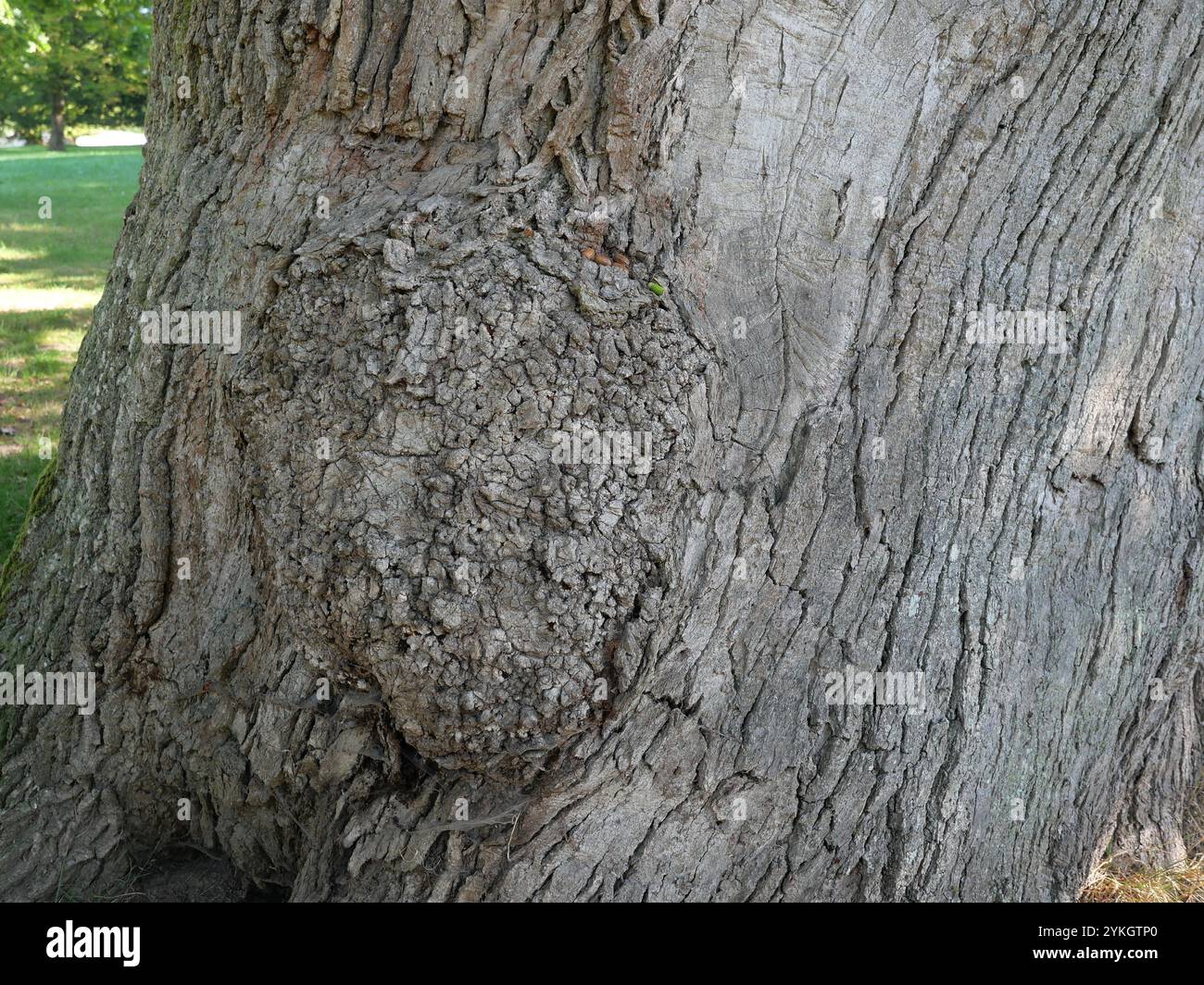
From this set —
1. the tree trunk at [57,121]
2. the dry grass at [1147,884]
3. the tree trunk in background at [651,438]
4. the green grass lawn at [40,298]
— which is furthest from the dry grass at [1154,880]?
the tree trunk at [57,121]

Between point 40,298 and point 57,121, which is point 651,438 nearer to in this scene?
point 40,298

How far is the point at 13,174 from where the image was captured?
22.6 metres

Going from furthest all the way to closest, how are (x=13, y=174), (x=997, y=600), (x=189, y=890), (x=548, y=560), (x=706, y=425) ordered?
(x=13, y=174), (x=189, y=890), (x=997, y=600), (x=706, y=425), (x=548, y=560)

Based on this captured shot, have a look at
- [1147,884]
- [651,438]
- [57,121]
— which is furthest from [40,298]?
[57,121]

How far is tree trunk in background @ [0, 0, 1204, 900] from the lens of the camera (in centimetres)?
248

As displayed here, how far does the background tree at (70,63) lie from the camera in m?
13.7

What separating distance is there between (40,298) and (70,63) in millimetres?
24131

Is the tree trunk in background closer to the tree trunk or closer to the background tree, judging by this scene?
the background tree

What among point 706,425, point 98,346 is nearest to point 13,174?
point 98,346

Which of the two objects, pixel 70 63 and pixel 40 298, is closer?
pixel 40 298

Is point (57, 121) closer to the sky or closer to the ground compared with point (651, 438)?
closer to the sky

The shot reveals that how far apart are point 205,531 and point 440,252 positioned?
44.4 inches

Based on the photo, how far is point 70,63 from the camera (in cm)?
2931

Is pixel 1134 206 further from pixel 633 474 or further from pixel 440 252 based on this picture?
pixel 440 252
